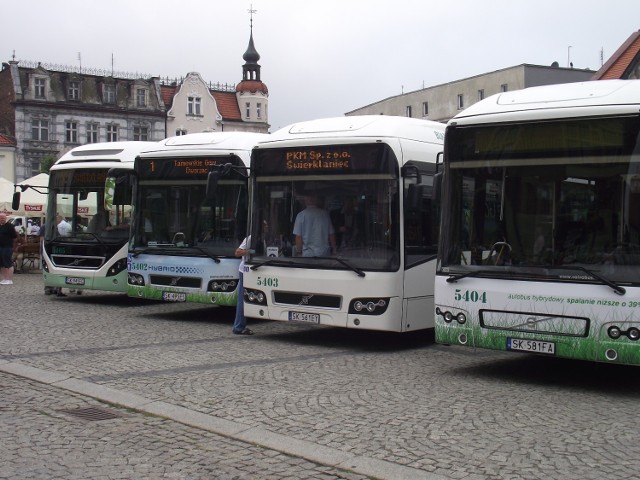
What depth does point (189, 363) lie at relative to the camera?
32.4 feet

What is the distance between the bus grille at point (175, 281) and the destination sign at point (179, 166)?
1.70 m

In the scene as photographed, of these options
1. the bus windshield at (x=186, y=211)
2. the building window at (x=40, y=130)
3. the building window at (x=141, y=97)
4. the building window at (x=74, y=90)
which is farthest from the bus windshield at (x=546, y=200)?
the building window at (x=141, y=97)

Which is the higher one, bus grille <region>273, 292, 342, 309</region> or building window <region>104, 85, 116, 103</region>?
building window <region>104, 85, 116, 103</region>

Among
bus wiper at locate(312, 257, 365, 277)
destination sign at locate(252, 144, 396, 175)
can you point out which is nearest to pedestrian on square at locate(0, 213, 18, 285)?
destination sign at locate(252, 144, 396, 175)

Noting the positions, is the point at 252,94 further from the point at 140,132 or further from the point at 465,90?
the point at 465,90

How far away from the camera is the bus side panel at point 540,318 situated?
7996mm

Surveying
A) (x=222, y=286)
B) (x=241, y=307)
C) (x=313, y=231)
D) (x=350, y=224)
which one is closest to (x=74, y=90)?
(x=222, y=286)

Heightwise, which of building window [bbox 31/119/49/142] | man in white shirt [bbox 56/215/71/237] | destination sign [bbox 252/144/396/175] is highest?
building window [bbox 31/119/49/142]

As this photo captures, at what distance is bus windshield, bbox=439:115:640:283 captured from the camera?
8109 millimetres

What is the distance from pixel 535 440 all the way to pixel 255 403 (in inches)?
99.7

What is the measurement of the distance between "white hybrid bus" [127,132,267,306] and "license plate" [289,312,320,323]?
2.18m

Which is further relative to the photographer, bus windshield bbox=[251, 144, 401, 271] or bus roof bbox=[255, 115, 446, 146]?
bus roof bbox=[255, 115, 446, 146]

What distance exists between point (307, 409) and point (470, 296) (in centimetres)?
243

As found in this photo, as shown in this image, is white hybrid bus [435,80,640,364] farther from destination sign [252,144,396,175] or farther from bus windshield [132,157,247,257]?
bus windshield [132,157,247,257]
